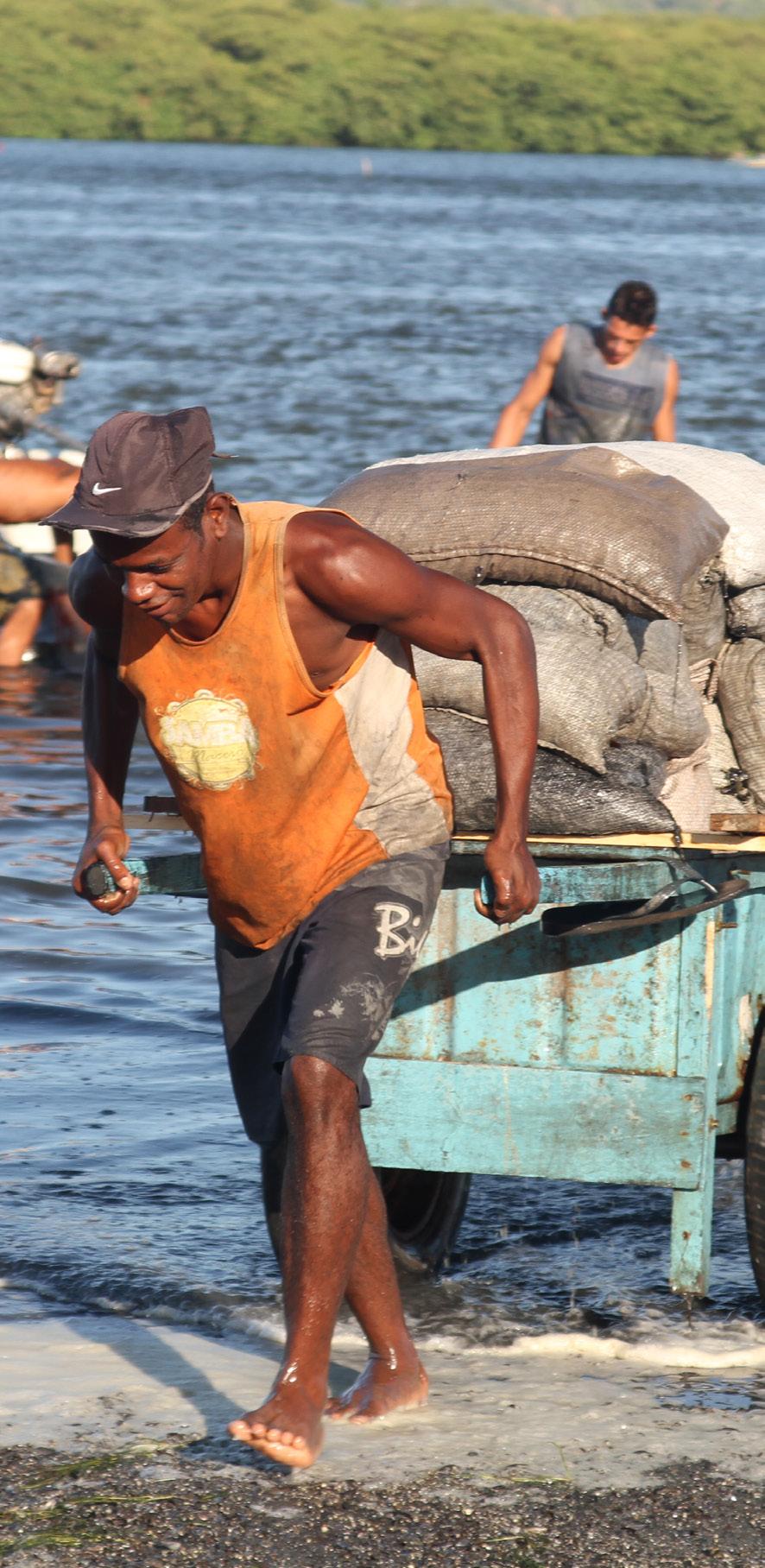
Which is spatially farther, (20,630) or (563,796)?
(20,630)

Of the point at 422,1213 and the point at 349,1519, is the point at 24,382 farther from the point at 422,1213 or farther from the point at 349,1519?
the point at 349,1519

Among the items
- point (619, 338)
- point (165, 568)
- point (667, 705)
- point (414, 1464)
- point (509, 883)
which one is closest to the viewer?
point (165, 568)

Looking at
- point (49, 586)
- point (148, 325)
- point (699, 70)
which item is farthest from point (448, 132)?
point (49, 586)

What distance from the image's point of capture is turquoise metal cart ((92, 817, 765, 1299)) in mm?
3869

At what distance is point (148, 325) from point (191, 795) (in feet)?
92.6

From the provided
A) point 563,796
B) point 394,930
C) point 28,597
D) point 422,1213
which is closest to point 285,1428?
point 394,930

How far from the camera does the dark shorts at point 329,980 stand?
3.43 metres

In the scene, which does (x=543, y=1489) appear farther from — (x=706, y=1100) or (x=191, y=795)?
(x=191, y=795)

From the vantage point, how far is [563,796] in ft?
13.2

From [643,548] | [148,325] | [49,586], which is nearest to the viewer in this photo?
[643,548]

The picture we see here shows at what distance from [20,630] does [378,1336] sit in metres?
8.81

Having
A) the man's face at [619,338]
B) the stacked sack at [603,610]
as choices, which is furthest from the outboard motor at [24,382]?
the stacked sack at [603,610]

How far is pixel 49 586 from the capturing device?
12.0 metres

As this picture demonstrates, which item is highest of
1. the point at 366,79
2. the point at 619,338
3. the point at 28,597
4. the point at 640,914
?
the point at 366,79
